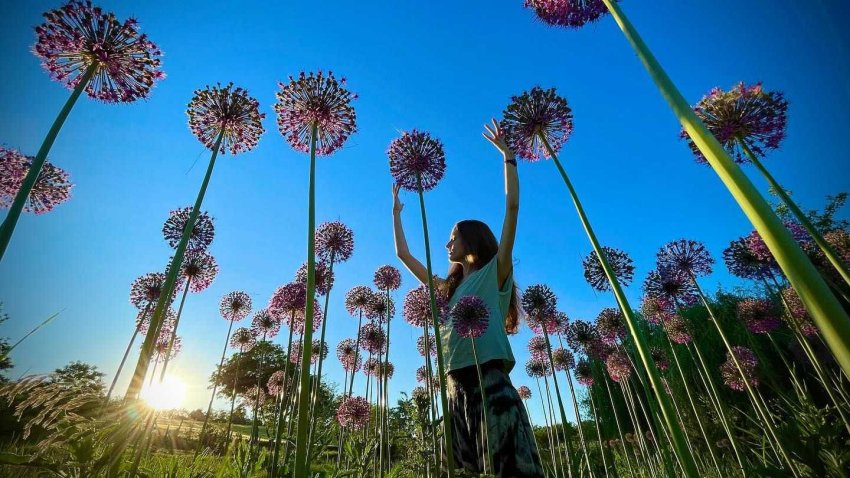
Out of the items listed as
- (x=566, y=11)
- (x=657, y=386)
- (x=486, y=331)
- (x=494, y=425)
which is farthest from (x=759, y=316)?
(x=657, y=386)

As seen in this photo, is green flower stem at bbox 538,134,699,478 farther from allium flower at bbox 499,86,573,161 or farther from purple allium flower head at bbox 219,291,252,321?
purple allium flower head at bbox 219,291,252,321

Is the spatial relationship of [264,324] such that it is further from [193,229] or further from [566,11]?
[566,11]

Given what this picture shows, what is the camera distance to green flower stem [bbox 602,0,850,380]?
0.71m

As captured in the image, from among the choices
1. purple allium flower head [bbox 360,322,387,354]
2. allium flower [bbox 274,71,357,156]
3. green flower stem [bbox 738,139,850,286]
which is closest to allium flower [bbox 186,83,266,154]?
allium flower [bbox 274,71,357,156]

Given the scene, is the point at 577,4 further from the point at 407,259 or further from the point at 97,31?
the point at 97,31

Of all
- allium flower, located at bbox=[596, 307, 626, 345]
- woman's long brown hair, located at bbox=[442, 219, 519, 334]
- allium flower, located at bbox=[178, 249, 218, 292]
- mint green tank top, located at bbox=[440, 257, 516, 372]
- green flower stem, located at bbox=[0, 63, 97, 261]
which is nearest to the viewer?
green flower stem, located at bbox=[0, 63, 97, 261]

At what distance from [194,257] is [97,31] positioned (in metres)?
4.39

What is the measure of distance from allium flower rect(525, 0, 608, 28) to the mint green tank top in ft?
8.62

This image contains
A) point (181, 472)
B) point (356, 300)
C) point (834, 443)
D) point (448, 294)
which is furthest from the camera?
point (356, 300)

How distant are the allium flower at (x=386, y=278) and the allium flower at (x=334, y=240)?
195 cm

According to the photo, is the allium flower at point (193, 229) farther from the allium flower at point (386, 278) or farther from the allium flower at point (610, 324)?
the allium flower at point (610, 324)

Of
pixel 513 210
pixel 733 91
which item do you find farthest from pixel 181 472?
pixel 733 91

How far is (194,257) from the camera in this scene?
672 centimetres

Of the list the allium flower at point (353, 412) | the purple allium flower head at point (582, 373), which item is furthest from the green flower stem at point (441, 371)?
the purple allium flower head at point (582, 373)
